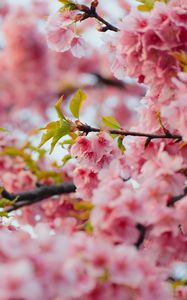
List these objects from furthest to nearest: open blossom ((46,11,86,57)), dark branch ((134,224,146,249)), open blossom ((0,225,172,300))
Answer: open blossom ((46,11,86,57))
dark branch ((134,224,146,249))
open blossom ((0,225,172,300))

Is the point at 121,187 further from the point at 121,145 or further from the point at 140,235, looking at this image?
the point at 121,145

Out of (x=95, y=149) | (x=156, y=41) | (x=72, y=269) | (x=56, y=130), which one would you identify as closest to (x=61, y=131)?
(x=56, y=130)

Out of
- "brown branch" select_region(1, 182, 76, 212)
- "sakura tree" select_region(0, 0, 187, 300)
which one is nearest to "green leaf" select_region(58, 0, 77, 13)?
"sakura tree" select_region(0, 0, 187, 300)

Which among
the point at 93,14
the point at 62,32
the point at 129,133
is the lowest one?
the point at 129,133

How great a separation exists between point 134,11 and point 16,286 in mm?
996

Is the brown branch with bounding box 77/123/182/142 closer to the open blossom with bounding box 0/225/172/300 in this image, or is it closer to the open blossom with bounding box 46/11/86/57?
the open blossom with bounding box 46/11/86/57

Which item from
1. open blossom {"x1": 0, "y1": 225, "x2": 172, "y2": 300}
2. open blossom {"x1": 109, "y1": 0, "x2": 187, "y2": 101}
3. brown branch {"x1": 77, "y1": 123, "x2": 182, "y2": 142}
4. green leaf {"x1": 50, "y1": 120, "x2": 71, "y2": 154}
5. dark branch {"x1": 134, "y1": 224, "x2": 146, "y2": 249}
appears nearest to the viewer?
open blossom {"x1": 0, "y1": 225, "x2": 172, "y2": 300}

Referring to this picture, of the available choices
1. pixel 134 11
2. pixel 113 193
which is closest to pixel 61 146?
pixel 134 11

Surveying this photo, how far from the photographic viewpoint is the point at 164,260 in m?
1.61

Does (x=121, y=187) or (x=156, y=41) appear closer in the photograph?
(x=121, y=187)

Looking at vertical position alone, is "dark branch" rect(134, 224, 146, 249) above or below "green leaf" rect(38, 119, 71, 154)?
above

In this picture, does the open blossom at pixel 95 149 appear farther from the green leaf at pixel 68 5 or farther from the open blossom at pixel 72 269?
the open blossom at pixel 72 269

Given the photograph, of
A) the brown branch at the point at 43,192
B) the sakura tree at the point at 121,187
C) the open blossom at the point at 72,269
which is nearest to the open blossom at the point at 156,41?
the sakura tree at the point at 121,187

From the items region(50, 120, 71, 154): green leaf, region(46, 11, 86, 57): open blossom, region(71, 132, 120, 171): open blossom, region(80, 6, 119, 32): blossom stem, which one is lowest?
region(71, 132, 120, 171): open blossom
